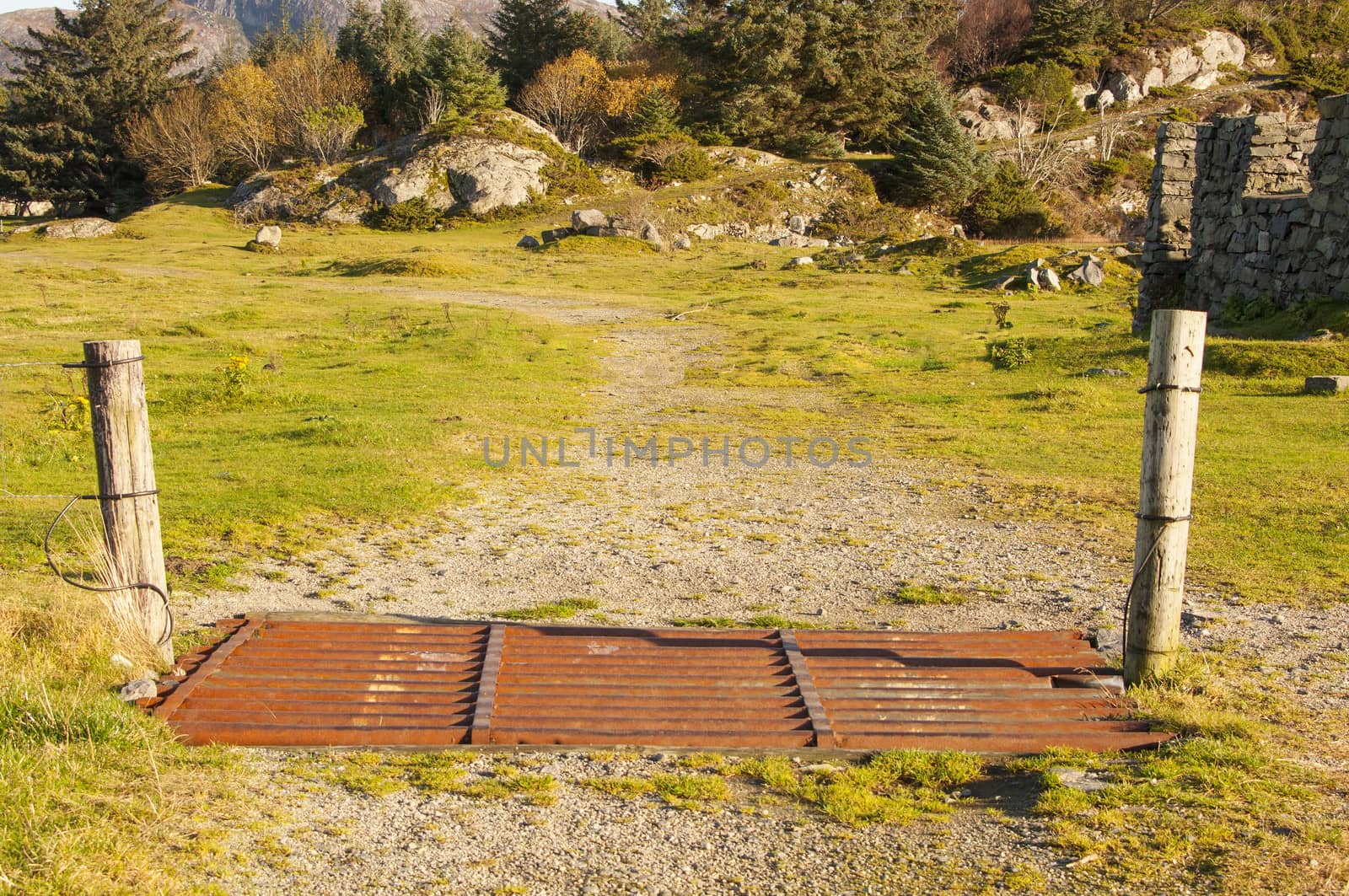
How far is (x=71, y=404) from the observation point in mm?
11570

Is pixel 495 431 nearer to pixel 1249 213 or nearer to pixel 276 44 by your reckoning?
pixel 1249 213

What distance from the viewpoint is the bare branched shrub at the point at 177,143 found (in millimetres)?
50281

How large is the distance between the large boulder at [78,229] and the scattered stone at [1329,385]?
40.7 m

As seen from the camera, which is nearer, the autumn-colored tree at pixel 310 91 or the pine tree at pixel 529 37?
the autumn-colored tree at pixel 310 91

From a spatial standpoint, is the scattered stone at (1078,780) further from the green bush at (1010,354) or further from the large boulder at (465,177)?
the large boulder at (465,177)

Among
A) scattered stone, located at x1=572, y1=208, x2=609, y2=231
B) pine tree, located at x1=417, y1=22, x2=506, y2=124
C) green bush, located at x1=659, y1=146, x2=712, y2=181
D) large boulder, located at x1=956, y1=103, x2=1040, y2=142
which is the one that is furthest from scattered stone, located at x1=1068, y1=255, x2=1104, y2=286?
pine tree, located at x1=417, y1=22, x2=506, y2=124

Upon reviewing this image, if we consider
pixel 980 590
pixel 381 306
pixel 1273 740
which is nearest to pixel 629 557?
pixel 980 590

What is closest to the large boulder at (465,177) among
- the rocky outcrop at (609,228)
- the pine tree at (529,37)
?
the rocky outcrop at (609,228)

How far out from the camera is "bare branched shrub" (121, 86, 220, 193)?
5028 centimetres

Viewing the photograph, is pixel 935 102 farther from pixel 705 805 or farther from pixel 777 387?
pixel 705 805

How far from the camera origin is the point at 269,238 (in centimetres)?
3719

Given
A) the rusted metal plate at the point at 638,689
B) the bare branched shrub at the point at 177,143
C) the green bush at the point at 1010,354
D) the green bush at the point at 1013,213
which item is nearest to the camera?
the rusted metal plate at the point at 638,689

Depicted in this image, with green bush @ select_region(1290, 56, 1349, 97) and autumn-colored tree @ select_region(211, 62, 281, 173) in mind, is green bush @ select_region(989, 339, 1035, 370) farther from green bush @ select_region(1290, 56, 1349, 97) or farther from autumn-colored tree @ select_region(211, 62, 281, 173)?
green bush @ select_region(1290, 56, 1349, 97)

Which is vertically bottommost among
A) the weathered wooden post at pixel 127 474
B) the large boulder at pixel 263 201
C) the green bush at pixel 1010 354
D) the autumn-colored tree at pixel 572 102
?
the green bush at pixel 1010 354
